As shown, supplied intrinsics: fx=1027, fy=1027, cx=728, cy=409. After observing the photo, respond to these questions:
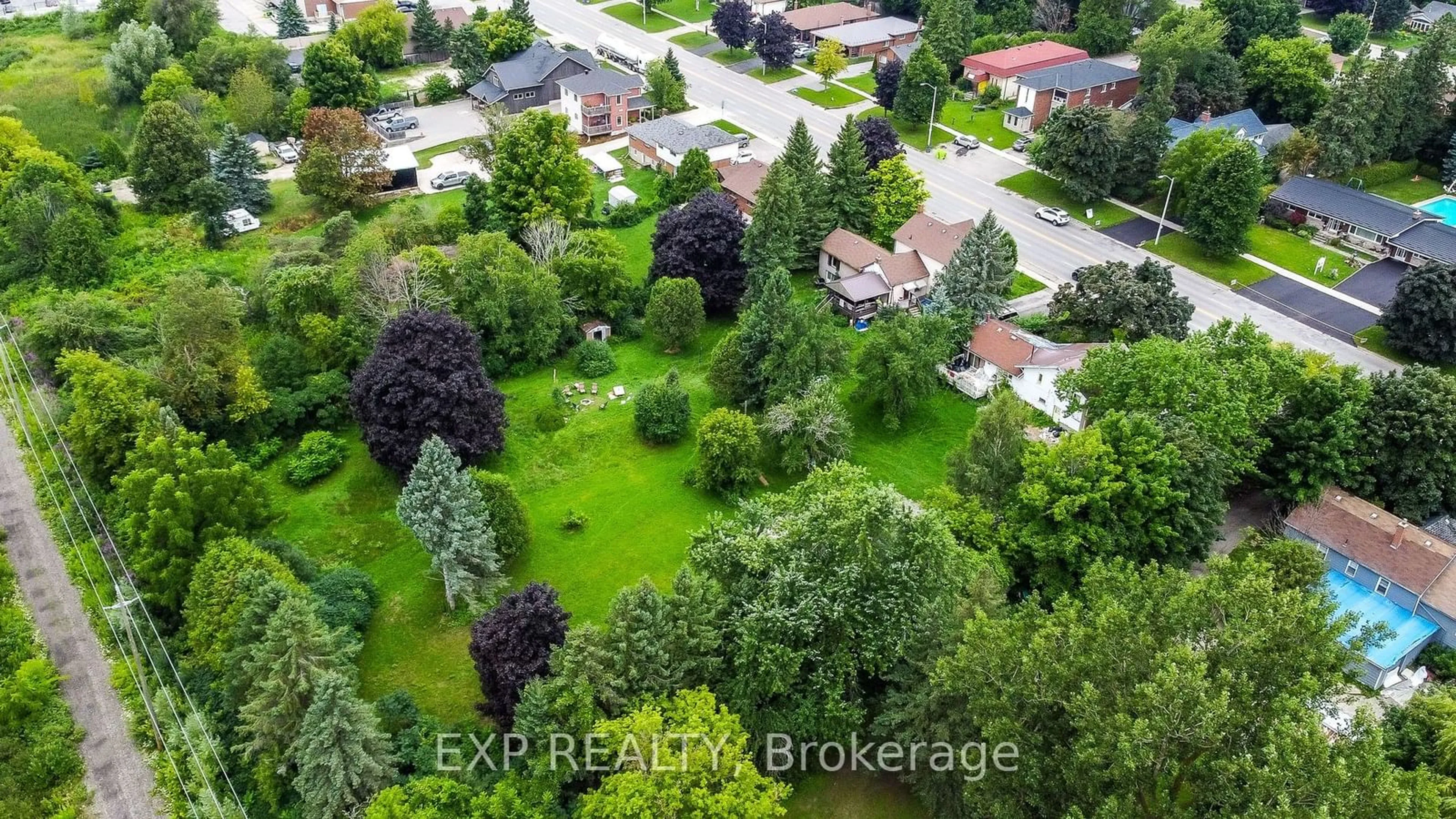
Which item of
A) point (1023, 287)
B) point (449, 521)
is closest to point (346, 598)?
point (449, 521)

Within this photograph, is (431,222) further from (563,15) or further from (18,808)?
(563,15)

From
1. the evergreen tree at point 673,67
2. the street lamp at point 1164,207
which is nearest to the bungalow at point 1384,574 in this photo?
the street lamp at point 1164,207

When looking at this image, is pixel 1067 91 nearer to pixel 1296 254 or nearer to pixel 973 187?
pixel 973 187

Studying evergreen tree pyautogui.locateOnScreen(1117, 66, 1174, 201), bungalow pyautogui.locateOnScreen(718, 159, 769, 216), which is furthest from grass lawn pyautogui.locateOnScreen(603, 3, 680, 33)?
evergreen tree pyautogui.locateOnScreen(1117, 66, 1174, 201)

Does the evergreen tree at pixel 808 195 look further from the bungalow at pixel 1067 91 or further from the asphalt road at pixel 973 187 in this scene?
the bungalow at pixel 1067 91

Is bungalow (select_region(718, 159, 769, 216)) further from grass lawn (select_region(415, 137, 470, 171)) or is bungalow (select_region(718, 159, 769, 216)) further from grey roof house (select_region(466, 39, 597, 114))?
grass lawn (select_region(415, 137, 470, 171))

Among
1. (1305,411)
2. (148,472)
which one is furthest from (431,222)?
(1305,411)
